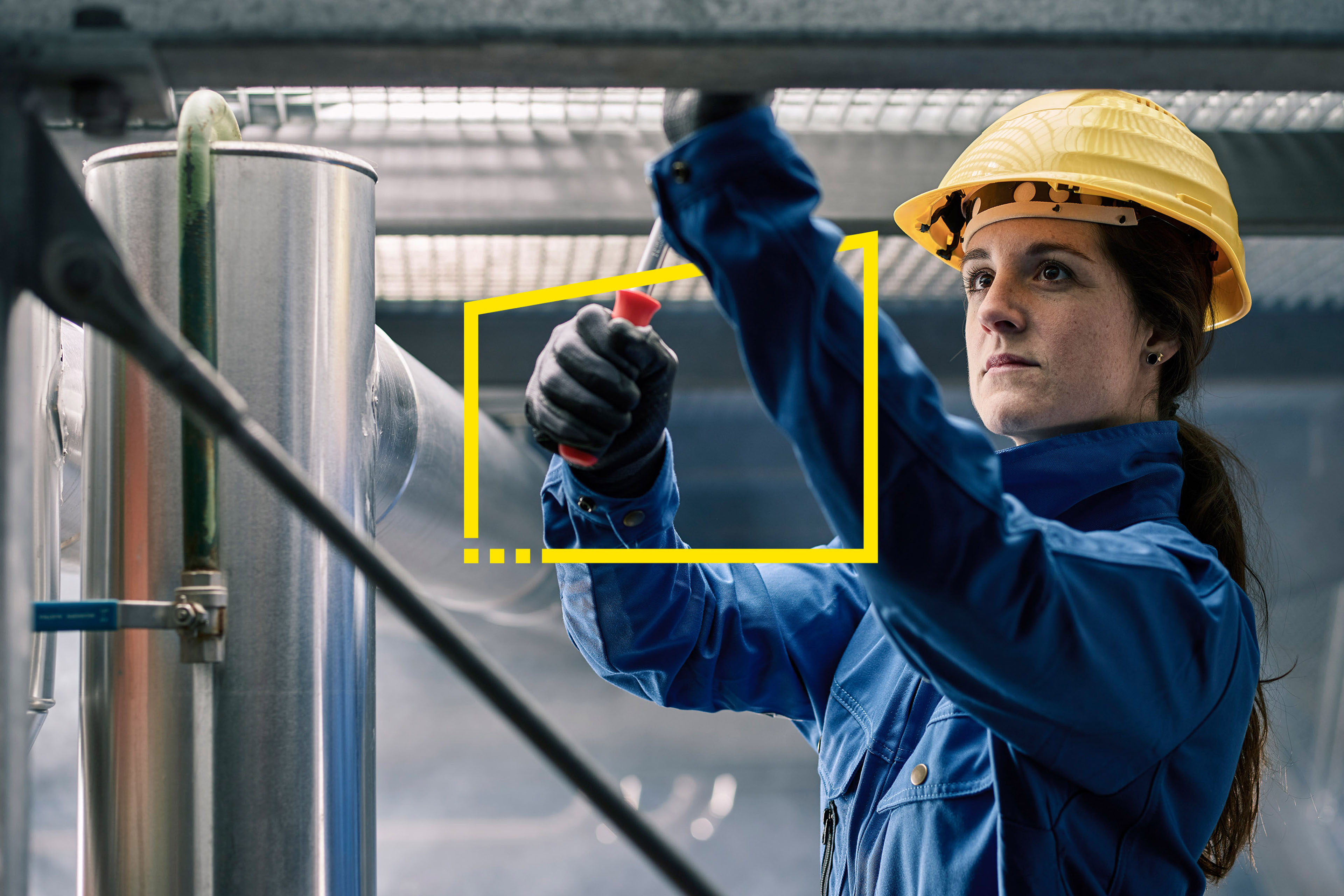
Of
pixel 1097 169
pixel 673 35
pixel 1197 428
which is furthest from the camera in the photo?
pixel 1197 428

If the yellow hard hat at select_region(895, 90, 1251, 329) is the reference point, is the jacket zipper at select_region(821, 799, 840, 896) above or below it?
below

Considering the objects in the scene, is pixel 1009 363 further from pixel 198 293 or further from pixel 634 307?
pixel 198 293

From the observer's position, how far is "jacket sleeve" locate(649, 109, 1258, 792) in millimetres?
573

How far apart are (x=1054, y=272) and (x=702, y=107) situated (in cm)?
58

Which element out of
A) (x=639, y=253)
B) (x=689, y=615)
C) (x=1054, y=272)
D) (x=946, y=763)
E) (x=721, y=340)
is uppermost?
(x=639, y=253)

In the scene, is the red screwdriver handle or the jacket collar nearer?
the red screwdriver handle

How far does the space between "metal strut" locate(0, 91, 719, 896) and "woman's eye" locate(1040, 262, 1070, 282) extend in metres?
0.71

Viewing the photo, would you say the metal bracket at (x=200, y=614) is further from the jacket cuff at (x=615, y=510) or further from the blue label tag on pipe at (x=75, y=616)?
the jacket cuff at (x=615, y=510)

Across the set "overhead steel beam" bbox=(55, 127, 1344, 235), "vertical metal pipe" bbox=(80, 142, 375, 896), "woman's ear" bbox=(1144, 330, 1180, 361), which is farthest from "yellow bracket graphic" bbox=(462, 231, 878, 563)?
"overhead steel beam" bbox=(55, 127, 1344, 235)

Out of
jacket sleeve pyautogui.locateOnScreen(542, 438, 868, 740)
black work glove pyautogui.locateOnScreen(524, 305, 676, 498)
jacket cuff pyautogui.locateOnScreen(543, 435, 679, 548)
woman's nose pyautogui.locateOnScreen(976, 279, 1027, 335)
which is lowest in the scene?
jacket sleeve pyautogui.locateOnScreen(542, 438, 868, 740)

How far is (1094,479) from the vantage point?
37.5 inches

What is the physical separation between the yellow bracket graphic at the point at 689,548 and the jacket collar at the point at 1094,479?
11.6 inches


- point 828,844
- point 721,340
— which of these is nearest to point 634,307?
point 828,844

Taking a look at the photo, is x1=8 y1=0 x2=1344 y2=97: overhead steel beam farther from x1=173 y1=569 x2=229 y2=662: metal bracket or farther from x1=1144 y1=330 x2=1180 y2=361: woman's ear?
x1=1144 y1=330 x2=1180 y2=361: woman's ear
